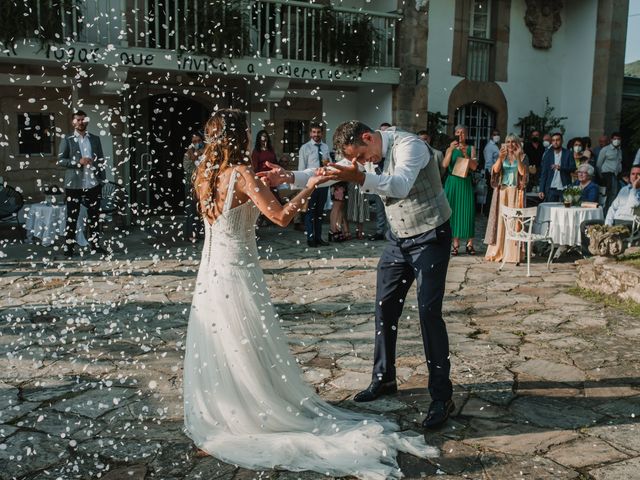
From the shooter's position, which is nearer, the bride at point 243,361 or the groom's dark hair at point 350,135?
the bride at point 243,361

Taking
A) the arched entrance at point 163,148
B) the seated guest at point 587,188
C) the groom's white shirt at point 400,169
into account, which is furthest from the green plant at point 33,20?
the groom's white shirt at point 400,169

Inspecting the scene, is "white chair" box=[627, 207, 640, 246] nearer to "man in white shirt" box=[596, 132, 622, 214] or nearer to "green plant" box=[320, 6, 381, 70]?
"man in white shirt" box=[596, 132, 622, 214]

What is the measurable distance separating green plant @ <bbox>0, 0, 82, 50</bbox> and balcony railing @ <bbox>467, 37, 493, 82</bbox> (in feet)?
30.1

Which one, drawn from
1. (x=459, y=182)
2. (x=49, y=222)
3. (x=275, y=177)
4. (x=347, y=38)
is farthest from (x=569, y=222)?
(x=49, y=222)

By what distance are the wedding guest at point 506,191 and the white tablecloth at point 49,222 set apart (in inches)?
232

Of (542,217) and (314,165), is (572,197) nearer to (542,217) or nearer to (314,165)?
(542,217)

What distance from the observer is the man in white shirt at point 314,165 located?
10.4 meters

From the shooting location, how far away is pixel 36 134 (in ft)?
39.8

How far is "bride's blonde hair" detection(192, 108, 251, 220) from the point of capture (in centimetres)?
380

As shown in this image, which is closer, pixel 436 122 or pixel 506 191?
pixel 506 191

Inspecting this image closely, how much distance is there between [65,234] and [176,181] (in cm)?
471

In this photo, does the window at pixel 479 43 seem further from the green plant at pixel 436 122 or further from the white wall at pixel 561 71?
the green plant at pixel 436 122

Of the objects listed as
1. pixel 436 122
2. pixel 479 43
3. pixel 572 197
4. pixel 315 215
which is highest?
pixel 479 43

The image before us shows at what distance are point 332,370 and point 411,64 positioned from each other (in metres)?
10.5
